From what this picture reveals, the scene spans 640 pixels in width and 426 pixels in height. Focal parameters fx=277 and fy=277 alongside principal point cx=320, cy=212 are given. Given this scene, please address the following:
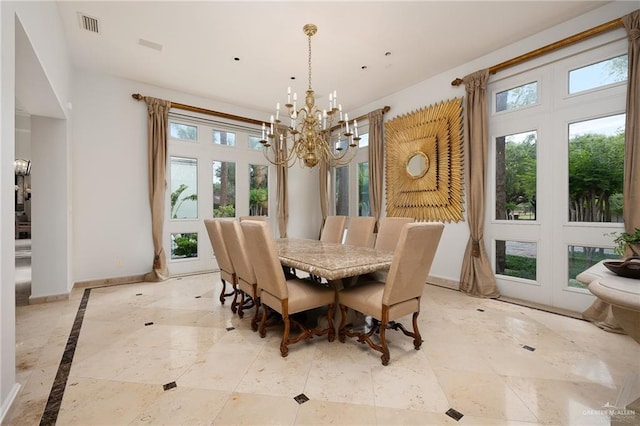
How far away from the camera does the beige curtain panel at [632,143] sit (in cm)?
251

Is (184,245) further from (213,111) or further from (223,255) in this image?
(213,111)

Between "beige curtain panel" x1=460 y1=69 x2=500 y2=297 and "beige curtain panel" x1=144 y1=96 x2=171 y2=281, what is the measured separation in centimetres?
458

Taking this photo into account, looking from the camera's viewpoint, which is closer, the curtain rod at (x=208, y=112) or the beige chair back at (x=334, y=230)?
the beige chair back at (x=334, y=230)

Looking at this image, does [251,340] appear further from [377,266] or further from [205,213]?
[205,213]

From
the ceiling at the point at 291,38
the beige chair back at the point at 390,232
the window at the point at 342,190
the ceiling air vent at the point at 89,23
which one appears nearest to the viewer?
the ceiling at the point at 291,38

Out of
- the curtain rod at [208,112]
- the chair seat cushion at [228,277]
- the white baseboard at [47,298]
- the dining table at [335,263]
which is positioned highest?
the curtain rod at [208,112]

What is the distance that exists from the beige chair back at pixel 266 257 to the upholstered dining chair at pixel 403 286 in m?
0.58

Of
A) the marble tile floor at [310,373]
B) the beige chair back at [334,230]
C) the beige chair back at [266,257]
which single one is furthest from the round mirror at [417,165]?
the beige chair back at [266,257]

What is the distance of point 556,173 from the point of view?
3.13 metres

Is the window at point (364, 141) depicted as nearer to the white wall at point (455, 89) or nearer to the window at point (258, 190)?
the white wall at point (455, 89)

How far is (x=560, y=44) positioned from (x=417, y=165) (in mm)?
2062

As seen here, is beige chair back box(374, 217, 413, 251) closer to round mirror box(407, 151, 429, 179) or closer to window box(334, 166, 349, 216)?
round mirror box(407, 151, 429, 179)

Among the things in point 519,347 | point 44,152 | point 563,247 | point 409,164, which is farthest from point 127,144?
point 563,247

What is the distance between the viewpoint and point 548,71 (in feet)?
10.4
